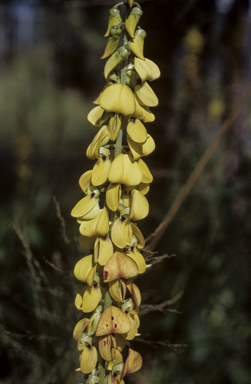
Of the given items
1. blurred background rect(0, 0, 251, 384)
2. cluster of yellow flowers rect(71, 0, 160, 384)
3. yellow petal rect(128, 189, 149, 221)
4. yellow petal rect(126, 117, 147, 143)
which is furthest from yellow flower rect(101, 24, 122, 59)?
blurred background rect(0, 0, 251, 384)

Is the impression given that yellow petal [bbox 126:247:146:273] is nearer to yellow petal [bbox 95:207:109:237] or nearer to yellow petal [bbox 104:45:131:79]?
yellow petal [bbox 95:207:109:237]

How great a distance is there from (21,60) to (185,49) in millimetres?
5275

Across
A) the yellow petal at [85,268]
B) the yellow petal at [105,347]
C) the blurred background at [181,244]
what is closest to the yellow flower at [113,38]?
the yellow petal at [85,268]

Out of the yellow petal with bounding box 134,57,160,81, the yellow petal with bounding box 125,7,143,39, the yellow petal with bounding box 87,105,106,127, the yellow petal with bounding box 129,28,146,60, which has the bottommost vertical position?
the yellow petal with bounding box 87,105,106,127

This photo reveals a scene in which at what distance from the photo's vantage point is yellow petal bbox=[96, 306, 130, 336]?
464mm

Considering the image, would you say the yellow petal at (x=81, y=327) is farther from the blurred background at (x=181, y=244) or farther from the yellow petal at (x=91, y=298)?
the blurred background at (x=181, y=244)

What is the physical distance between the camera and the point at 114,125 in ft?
1.59

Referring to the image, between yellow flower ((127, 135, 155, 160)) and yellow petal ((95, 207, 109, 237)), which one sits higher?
yellow flower ((127, 135, 155, 160))

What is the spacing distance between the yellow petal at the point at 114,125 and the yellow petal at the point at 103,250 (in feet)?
0.52

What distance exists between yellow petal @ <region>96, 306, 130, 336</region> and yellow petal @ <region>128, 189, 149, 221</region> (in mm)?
143

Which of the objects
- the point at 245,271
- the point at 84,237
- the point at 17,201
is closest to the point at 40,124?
the point at 17,201

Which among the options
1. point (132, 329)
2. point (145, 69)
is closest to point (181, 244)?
point (132, 329)

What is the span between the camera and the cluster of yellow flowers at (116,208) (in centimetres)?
47

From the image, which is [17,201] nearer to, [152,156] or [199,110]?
[152,156]
